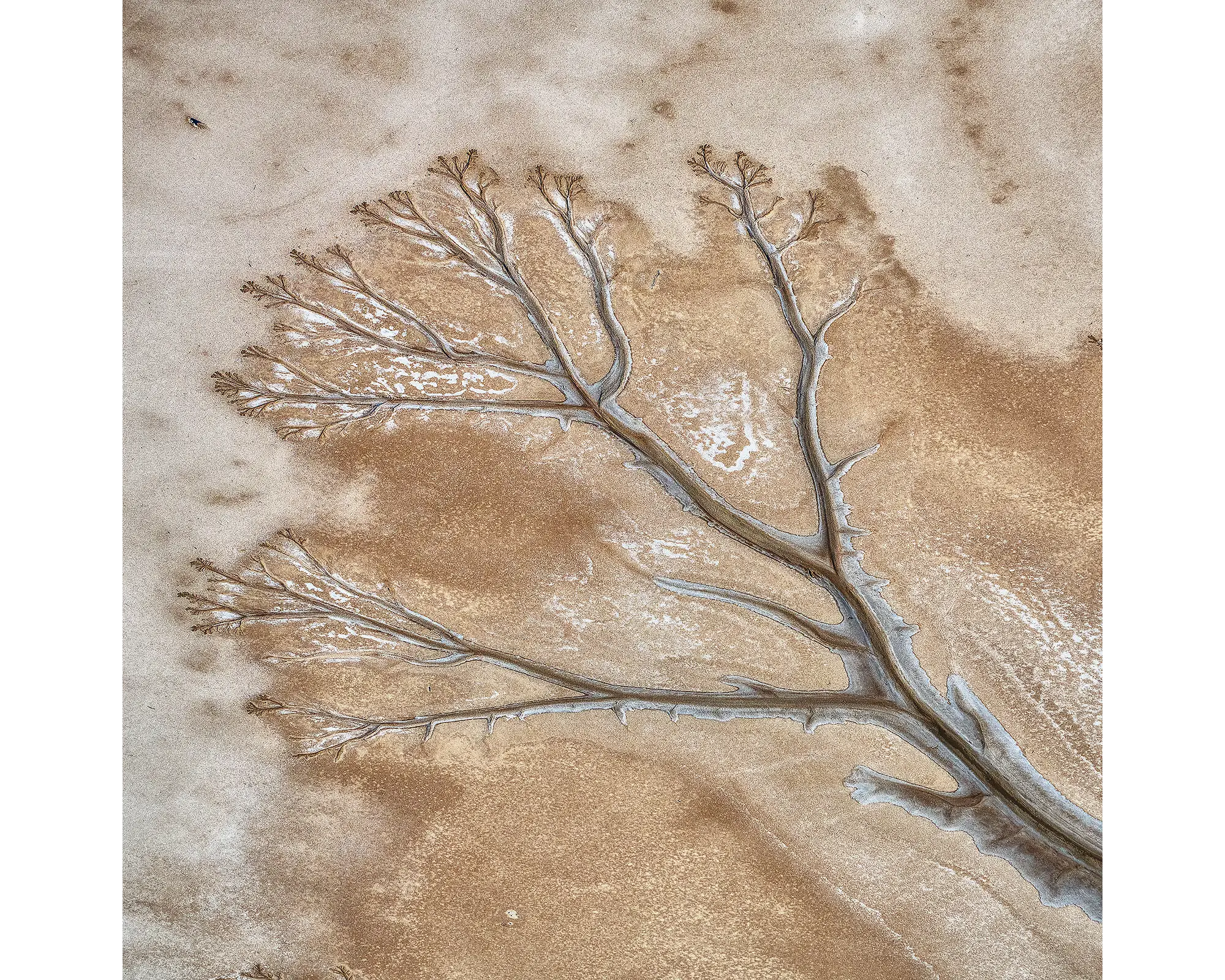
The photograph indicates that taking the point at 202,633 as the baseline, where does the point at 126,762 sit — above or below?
below

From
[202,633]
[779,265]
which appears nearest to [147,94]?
[202,633]

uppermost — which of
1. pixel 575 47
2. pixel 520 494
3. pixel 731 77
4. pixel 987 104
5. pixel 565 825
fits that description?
pixel 575 47

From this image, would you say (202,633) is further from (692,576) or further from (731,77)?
(731,77)
